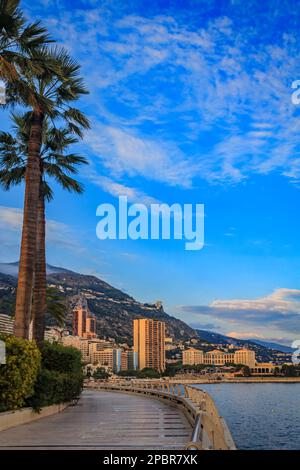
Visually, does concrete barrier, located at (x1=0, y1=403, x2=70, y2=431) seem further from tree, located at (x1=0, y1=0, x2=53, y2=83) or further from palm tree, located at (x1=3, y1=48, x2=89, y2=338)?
tree, located at (x1=0, y1=0, x2=53, y2=83)

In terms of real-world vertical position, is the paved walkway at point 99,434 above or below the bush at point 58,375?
below

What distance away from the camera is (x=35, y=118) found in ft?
71.0

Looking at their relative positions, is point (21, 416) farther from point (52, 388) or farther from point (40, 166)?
point (40, 166)

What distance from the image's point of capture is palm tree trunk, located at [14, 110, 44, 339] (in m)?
19.2

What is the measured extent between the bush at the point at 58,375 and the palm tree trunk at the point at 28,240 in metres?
1.76

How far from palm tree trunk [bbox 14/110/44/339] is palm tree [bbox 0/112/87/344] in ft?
8.84

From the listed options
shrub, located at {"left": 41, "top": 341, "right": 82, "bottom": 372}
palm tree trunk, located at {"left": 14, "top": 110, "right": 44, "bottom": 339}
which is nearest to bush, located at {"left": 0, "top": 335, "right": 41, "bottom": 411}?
palm tree trunk, located at {"left": 14, "top": 110, "right": 44, "bottom": 339}

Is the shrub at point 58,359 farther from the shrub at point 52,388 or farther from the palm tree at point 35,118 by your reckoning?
the palm tree at point 35,118

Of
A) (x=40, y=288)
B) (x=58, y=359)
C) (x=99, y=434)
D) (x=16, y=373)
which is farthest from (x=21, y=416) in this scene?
(x=40, y=288)

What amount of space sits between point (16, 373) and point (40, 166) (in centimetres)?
1190

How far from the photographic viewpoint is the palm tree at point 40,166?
79.7ft

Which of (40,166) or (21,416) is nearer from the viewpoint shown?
(21,416)

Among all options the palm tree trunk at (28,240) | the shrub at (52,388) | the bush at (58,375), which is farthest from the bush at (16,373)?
the palm tree trunk at (28,240)

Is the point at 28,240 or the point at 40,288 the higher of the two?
the point at 28,240
